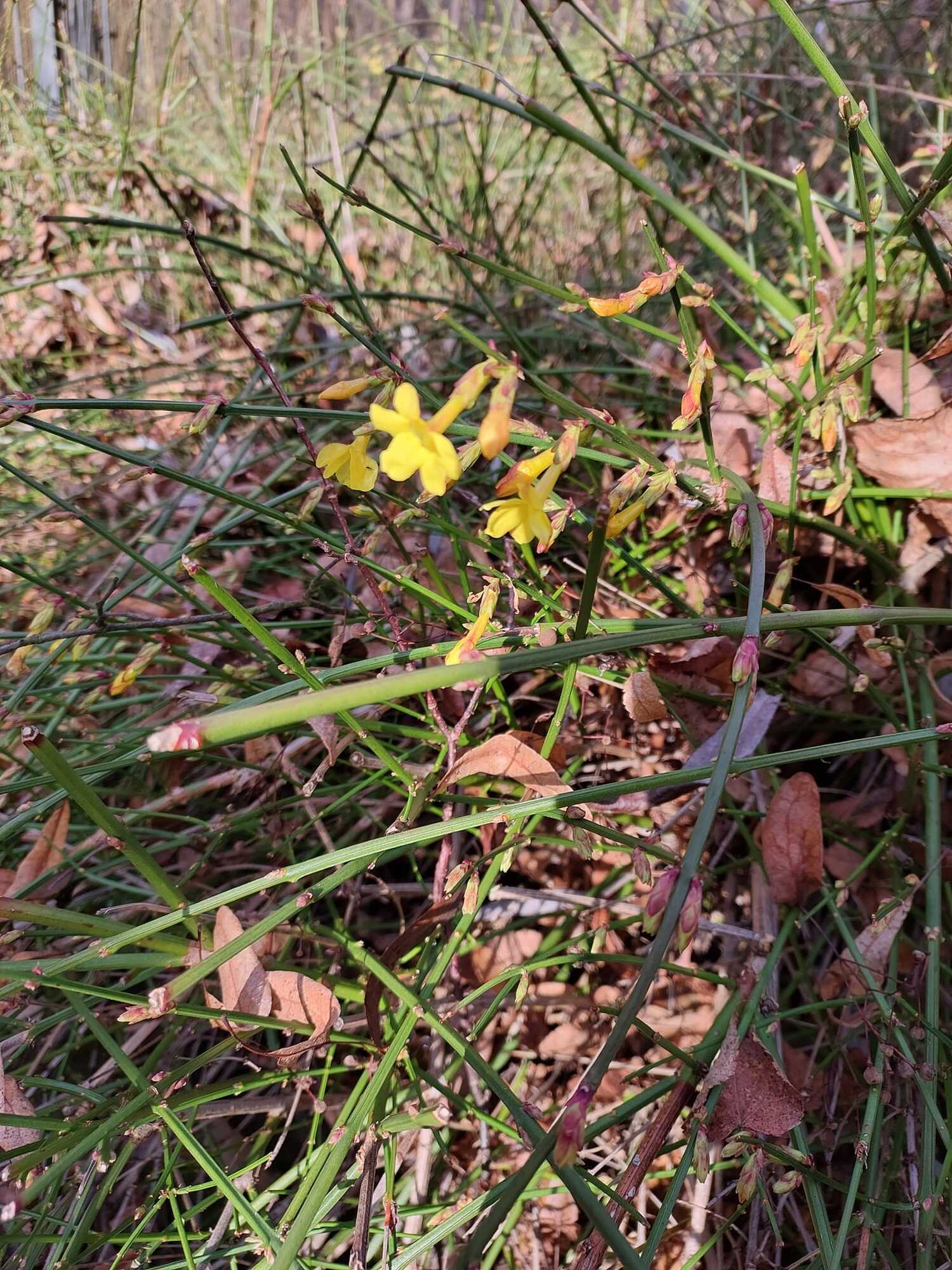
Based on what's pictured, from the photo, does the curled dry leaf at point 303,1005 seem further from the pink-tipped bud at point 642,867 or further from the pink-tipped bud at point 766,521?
the pink-tipped bud at point 766,521

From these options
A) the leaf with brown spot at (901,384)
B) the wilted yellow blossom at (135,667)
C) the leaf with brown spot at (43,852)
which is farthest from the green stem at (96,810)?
the leaf with brown spot at (901,384)

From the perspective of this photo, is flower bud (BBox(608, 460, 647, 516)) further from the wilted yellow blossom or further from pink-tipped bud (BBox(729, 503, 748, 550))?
the wilted yellow blossom

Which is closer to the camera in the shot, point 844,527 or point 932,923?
point 932,923

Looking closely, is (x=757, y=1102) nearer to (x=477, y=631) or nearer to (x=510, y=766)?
(x=510, y=766)

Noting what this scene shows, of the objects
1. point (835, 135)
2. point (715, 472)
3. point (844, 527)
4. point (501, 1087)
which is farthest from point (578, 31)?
point (501, 1087)

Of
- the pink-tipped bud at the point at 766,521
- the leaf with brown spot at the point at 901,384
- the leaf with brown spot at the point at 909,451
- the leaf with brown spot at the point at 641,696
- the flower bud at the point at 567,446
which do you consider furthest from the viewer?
the leaf with brown spot at the point at 901,384

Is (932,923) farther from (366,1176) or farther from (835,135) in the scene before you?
(835,135)

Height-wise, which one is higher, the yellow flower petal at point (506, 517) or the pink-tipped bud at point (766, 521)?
the yellow flower petal at point (506, 517)

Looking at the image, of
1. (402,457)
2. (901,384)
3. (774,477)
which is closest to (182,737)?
(402,457)
